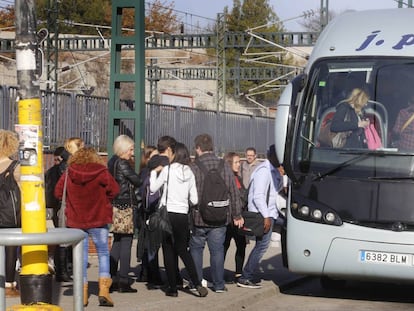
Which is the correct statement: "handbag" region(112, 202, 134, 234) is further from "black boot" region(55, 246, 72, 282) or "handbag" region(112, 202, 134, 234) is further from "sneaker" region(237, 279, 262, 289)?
"sneaker" region(237, 279, 262, 289)

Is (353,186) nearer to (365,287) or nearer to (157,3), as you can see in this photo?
(365,287)

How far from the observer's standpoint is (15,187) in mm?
11844

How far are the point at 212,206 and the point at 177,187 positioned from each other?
64 centimetres

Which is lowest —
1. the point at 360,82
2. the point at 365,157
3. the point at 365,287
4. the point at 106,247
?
the point at 365,287

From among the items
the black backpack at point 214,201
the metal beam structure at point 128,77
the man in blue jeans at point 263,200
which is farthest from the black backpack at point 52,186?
the metal beam structure at point 128,77

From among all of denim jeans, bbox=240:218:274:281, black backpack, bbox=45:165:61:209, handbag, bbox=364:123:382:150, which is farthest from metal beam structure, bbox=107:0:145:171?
handbag, bbox=364:123:382:150

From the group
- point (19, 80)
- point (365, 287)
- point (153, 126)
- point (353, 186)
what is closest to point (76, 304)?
point (19, 80)

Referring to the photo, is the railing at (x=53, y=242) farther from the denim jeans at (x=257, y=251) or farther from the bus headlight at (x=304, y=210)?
the denim jeans at (x=257, y=251)

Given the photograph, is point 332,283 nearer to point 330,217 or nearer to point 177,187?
point 330,217

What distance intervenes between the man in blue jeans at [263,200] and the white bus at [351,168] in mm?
874

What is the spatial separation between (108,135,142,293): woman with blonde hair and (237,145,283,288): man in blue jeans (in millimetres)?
1657

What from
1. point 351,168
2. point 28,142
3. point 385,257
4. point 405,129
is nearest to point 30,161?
point 28,142

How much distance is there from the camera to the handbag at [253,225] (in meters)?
13.5

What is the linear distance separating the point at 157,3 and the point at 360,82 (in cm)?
7314
